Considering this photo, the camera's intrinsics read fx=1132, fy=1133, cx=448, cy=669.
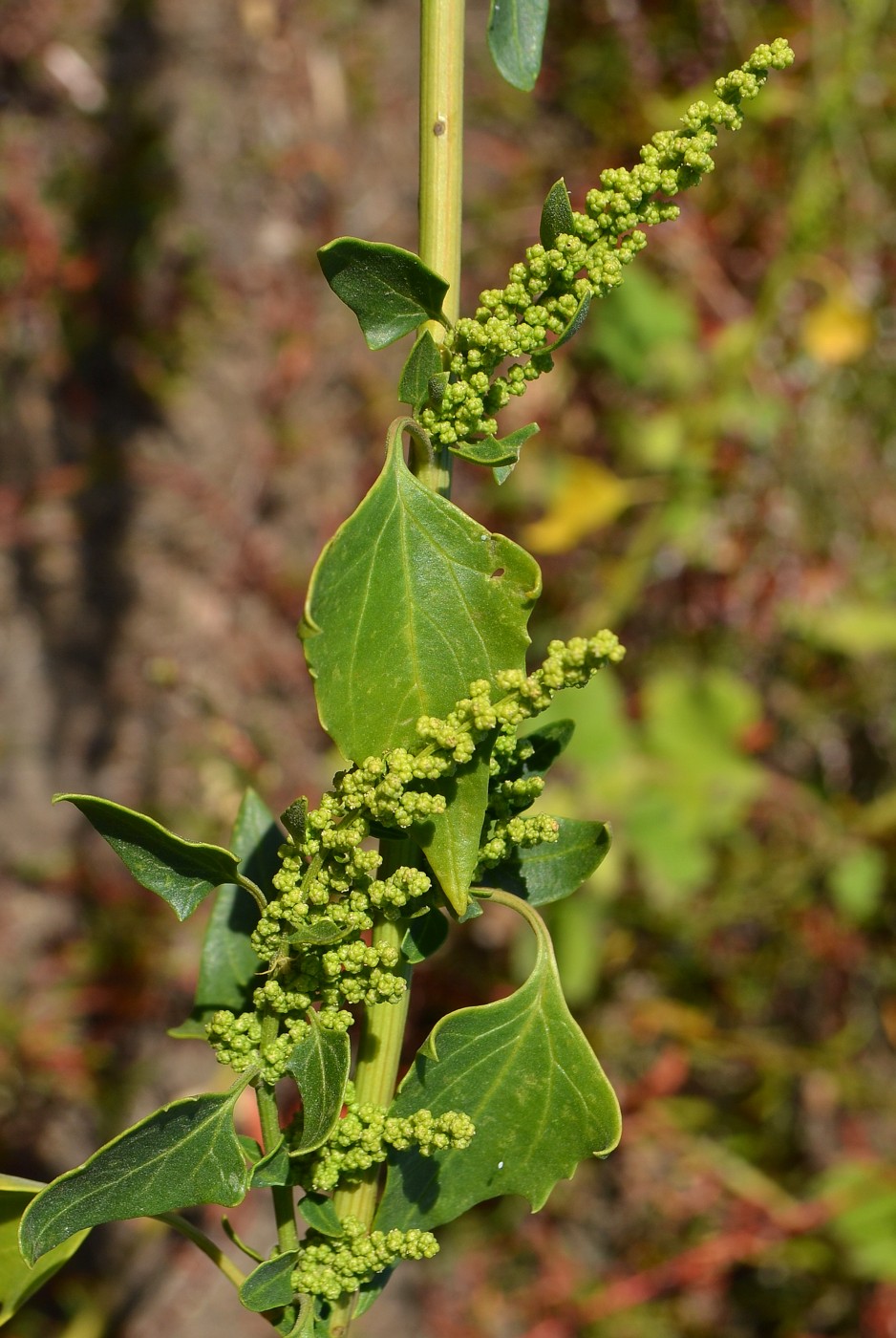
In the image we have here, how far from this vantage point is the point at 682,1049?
3.61 metres

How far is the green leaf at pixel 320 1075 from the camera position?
0.92 meters

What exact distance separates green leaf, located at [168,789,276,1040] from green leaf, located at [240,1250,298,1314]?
24 cm

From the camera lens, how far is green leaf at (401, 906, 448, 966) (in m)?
0.99

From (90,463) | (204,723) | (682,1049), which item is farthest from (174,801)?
(682,1049)

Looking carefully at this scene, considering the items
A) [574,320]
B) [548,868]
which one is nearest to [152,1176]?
[548,868]

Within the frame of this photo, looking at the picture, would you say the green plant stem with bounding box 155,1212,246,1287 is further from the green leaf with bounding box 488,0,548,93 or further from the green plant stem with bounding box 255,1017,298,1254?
the green leaf with bounding box 488,0,548,93

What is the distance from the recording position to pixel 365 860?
886 millimetres

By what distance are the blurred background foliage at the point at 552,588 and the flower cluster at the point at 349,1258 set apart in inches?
89.8

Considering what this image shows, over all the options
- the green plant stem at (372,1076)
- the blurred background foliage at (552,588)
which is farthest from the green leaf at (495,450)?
the blurred background foliage at (552,588)

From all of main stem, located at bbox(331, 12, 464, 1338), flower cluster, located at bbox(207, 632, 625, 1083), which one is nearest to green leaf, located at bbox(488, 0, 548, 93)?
main stem, located at bbox(331, 12, 464, 1338)

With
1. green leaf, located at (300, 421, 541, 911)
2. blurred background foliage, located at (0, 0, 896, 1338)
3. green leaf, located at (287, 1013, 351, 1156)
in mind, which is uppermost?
green leaf, located at (300, 421, 541, 911)

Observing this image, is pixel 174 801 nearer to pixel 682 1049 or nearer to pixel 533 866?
pixel 682 1049

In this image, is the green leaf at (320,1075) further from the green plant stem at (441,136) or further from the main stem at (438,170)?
the green plant stem at (441,136)

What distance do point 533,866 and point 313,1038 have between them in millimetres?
289
